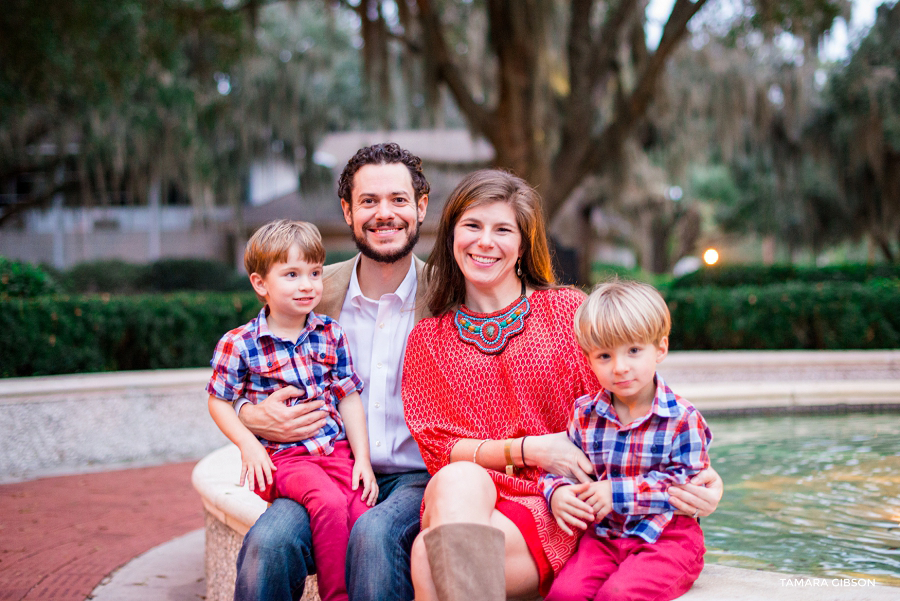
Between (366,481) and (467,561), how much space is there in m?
0.62

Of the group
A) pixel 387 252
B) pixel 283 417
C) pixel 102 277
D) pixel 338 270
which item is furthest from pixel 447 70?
pixel 102 277

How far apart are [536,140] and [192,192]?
8819 mm

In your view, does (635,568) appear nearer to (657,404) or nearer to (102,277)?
(657,404)

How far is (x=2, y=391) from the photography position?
506 cm

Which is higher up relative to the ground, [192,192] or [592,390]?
[192,192]

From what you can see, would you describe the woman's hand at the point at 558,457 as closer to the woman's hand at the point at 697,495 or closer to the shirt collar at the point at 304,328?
the woman's hand at the point at 697,495

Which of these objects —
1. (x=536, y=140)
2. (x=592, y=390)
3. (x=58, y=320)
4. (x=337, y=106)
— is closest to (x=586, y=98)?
(x=536, y=140)

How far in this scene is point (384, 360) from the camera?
253cm

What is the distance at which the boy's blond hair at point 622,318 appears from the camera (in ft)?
6.11

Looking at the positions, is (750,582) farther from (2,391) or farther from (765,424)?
(2,391)

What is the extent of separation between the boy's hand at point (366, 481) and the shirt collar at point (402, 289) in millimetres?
623

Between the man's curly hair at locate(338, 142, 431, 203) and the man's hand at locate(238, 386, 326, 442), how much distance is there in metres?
0.81

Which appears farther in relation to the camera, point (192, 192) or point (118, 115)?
point (192, 192)

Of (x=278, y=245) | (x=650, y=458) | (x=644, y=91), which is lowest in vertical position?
(x=650, y=458)
